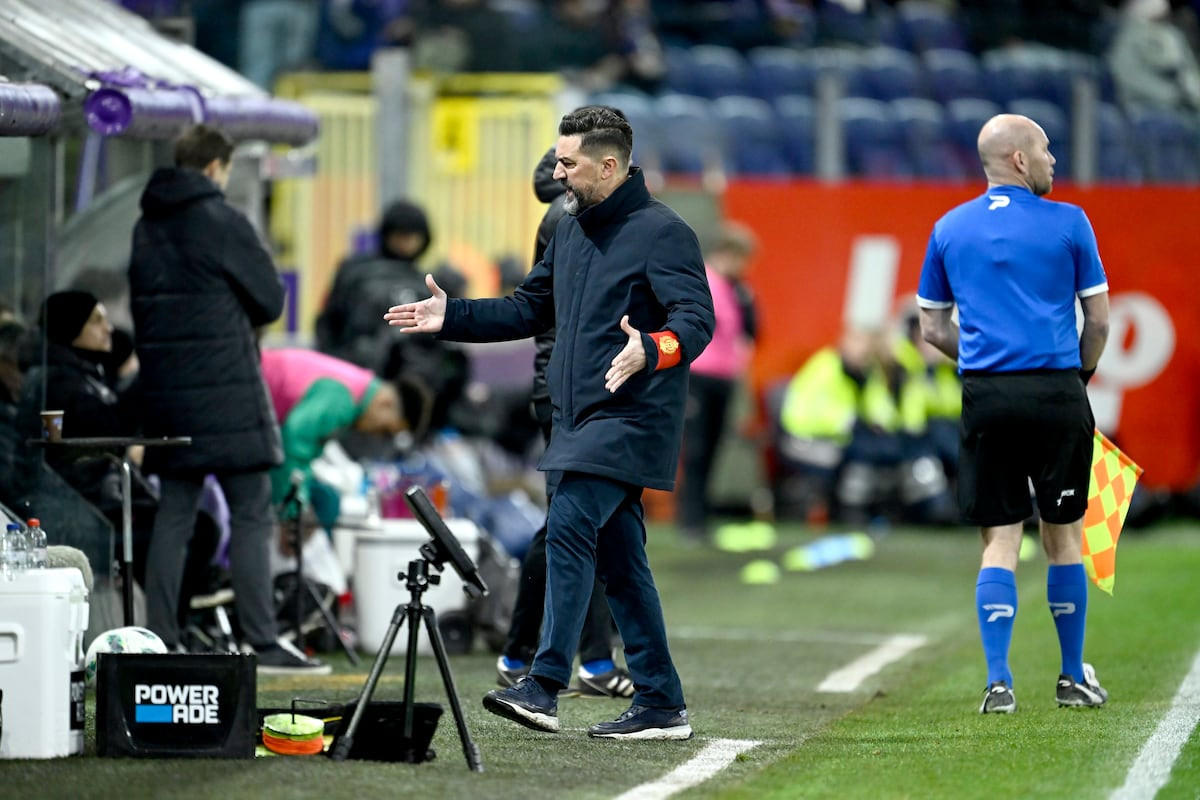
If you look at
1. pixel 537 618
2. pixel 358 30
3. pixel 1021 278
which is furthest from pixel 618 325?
pixel 358 30

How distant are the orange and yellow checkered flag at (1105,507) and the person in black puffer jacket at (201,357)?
323cm

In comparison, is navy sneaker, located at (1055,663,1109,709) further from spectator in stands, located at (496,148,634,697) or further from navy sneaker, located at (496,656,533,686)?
navy sneaker, located at (496,656,533,686)

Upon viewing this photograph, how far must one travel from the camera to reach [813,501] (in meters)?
17.0

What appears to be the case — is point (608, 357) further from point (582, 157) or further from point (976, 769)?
point (976, 769)

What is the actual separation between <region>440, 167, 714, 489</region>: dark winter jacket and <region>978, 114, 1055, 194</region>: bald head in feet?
4.17

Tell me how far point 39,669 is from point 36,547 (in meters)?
0.60

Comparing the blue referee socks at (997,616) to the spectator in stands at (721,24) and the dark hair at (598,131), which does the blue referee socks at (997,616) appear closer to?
the dark hair at (598,131)

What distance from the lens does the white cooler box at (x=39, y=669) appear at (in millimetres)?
6230

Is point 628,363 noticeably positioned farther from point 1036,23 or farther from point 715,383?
point 1036,23

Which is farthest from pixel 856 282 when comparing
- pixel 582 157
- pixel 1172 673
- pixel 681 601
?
pixel 582 157

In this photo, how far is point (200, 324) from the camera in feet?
27.8

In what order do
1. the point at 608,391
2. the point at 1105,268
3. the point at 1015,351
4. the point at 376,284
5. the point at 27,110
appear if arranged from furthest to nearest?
the point at 1105,268
the point at 376,284
the point at 27,110
the point at 1015,351
the point at 608,391

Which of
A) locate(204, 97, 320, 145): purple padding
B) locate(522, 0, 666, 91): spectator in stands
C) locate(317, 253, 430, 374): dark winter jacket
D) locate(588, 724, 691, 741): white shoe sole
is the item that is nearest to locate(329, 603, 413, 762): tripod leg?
locate(588, 724, 691, 741): white shoe sole

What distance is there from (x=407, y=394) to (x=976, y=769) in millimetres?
4911
